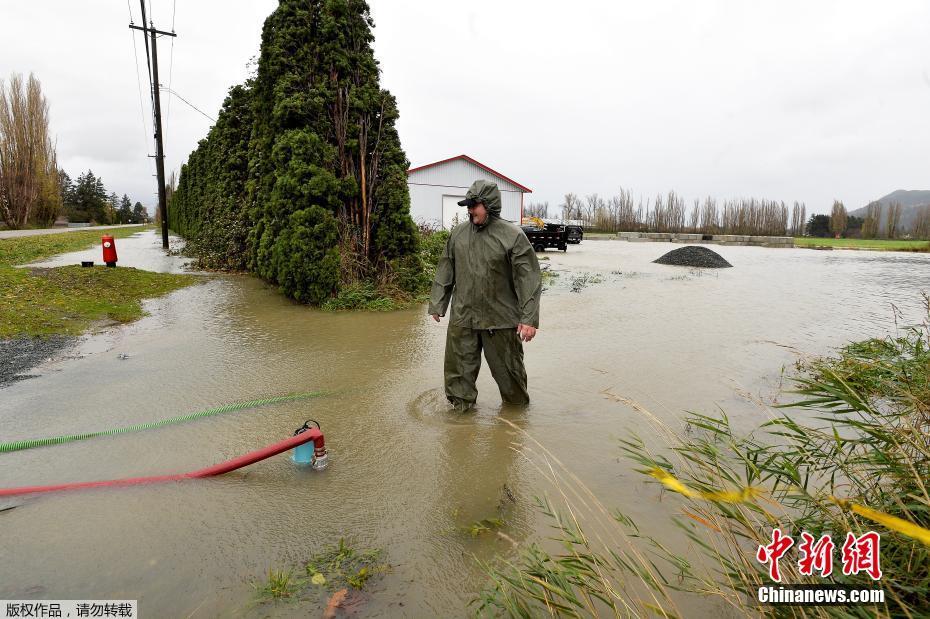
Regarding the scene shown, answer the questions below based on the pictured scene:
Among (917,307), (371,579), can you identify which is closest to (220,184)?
(371,579)

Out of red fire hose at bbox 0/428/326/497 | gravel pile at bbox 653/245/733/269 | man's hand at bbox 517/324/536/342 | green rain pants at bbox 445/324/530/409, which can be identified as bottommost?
red fire hose at bbox 0/428/326/497

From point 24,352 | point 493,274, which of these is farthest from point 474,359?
point 24,352

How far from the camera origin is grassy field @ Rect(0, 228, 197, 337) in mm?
6727

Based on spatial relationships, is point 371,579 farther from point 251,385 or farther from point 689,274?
point 689,274

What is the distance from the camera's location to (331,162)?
8938 mm

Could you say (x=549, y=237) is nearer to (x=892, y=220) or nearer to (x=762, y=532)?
(x=762, y=532)

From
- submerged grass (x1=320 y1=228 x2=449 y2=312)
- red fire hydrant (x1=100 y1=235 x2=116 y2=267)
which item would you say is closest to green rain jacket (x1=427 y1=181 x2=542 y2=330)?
submerged grass (x1=320 y1=228 x2=449 y2=312)

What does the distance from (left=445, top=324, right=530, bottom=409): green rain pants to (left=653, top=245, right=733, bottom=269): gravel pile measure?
15.8 metres

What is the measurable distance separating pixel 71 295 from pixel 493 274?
8.32 meters

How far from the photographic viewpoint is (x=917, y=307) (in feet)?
31.4

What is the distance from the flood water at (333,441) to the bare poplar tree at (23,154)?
41.5 meters

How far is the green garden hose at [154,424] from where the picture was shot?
3.45 m

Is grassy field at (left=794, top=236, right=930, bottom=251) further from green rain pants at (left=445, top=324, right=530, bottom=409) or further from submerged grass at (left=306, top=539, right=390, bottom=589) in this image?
submerged grass at (left=306, top=539, right=390, bottom=589)

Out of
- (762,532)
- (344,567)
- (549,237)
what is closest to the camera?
(762,532)
